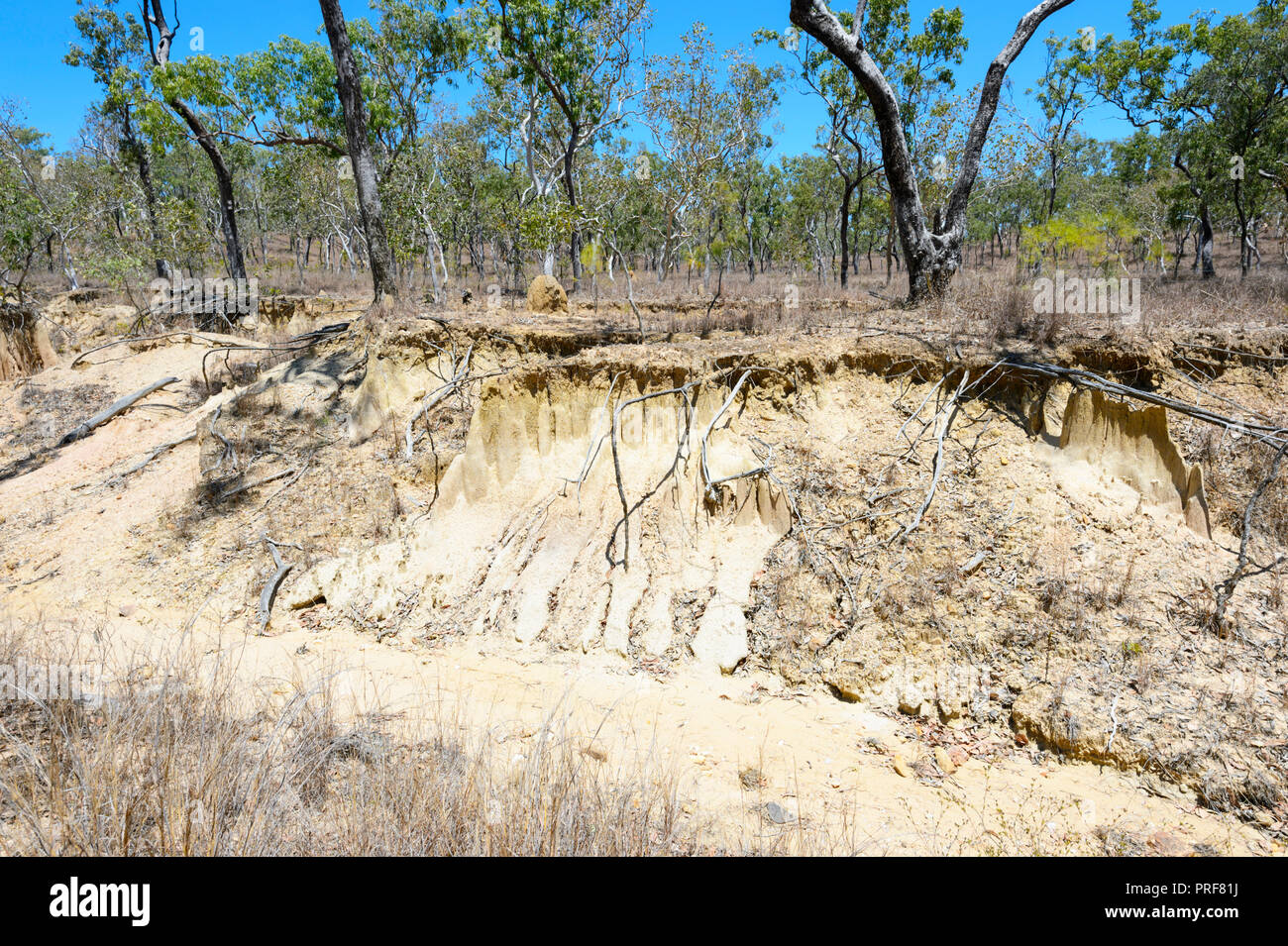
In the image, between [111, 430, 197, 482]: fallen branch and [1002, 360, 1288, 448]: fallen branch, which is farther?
[111, 430, 197, 482]: fallen branch

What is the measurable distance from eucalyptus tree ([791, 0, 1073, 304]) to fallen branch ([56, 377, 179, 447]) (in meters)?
12.9

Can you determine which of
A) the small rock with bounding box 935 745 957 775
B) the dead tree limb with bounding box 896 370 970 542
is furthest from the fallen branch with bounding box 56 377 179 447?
the small rock with bounding box 935 745 957 775

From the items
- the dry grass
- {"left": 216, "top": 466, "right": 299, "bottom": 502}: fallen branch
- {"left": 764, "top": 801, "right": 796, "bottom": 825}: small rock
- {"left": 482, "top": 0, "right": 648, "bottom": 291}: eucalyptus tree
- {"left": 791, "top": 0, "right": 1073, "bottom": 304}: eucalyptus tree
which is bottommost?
{"left": 764, "top": 801, "right": 796, "bottom": 825}: small rock

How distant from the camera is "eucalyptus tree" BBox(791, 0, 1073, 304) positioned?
26.2 feet

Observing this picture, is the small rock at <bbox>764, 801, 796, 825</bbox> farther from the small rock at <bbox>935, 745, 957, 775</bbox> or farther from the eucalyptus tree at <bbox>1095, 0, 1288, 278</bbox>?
the eucalyptus tree at <bbox>1095, 0, 1288, 278</bbox>

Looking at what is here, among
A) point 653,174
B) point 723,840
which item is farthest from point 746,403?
point 653,174

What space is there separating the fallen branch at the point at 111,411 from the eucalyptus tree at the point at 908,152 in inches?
509

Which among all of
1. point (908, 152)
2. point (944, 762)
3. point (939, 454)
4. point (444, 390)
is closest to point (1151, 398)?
point (939, 454)

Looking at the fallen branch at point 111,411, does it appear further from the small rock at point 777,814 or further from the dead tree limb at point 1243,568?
the dead tree limb at point 1243,568

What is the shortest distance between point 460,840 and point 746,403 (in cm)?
502

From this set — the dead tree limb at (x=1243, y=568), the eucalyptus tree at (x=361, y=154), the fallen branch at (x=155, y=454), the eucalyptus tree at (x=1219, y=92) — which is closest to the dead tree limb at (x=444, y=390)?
the eucalyptus tree at (x=361, y=154)

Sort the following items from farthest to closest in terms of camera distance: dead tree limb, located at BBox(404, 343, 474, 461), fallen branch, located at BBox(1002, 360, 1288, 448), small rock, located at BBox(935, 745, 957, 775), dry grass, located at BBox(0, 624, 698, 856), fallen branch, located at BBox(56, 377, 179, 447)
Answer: fallen branch, located at BBox(56, 377, 179, 447) → dead tree limb, located at BBox(404, 343, 474, 461) → fallen branch, located at BBox(1002, 360, 1288, 448) → small rock, located at BBox(935, 745, 957, 775) → dry grass, located at BBox(0, 624, 698, 856)

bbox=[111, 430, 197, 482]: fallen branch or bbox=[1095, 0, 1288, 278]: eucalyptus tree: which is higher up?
bbox=[1095, 0, 1288, 278]: eucalyptus tree

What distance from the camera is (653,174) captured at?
2509 cm
